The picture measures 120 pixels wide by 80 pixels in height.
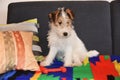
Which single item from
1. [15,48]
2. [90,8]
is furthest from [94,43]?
[15,48]

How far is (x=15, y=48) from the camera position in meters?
1.80

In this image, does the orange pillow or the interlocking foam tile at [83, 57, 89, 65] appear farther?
the interlocking foam tile at [83, 57, 89, 65]

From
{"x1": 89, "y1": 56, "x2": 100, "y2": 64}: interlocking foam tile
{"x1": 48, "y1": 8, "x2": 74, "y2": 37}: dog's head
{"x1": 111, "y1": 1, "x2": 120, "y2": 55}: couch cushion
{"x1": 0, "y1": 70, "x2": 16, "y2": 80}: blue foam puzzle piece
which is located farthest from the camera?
{"x1": 111, "y1": 1, "x2": 120, "y2": 55}: couch cushion

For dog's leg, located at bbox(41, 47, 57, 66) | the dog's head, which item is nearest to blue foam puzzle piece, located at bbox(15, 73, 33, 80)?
dog's leg, located at bbox(41, 47, 57, 66)

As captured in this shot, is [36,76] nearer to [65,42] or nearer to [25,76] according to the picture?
[25,76]

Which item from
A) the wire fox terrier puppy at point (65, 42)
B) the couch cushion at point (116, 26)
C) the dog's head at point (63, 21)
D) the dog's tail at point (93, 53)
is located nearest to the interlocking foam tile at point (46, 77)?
the wire fox terrier puppy at point (65, 42)

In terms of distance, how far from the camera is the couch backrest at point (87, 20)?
7.39 ft

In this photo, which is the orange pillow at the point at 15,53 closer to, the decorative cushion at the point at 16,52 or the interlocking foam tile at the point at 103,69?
the decorative cushion at the point at 16,52

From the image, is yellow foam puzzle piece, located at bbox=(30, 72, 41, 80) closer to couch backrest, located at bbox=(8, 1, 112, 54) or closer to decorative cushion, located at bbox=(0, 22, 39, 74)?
decorative cushion, located at bbox=(0, 22, 39, 74)

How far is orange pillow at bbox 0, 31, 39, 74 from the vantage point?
5.74 ft

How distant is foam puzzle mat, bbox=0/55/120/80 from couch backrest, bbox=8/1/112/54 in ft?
0.95

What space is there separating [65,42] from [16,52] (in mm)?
423

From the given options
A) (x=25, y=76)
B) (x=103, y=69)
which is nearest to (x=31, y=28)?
(x=25, y=76)

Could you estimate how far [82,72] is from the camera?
5.88ft
